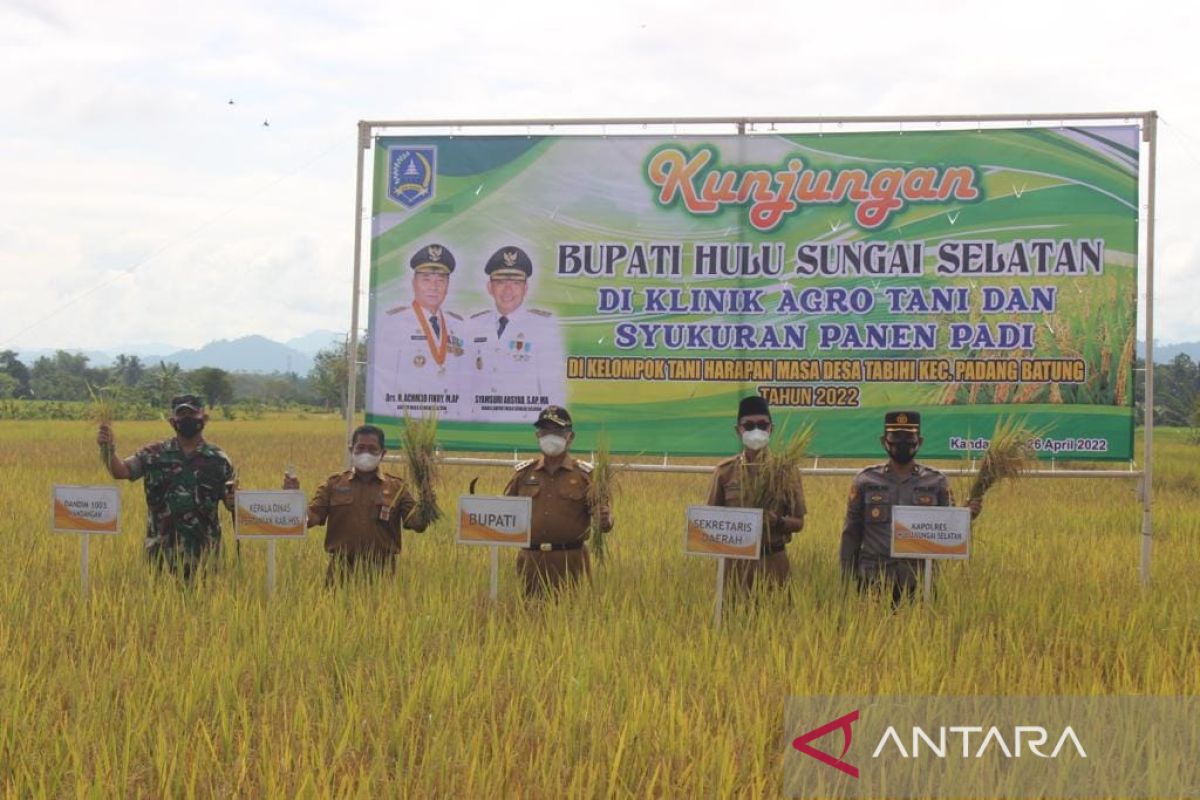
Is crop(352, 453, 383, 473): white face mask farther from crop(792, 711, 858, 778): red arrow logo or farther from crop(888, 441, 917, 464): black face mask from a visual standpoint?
crop(792, 711, 858, 778): red arrow logo

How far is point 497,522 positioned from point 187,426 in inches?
85.5

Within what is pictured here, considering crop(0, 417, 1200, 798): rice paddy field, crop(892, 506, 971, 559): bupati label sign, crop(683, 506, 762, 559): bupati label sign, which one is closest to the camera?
crop(0, 417, 1200, 798): rice paddy field

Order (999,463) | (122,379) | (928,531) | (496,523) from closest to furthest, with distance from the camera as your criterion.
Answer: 1. (928,531)
2. (496,523)
3. (999,463)
4. (122,379)

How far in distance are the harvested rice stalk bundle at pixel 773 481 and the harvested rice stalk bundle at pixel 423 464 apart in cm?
193

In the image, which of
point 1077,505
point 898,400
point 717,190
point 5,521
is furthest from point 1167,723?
point 5,521

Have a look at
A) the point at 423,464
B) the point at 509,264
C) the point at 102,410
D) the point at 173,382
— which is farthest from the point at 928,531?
the point at 173,382

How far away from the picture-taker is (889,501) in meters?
6.23

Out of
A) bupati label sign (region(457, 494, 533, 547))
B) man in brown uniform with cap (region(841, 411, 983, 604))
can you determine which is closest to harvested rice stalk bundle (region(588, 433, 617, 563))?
bupati label sign (region(457, 494, 533, 547))

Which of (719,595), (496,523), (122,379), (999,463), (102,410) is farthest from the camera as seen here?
(122,379)

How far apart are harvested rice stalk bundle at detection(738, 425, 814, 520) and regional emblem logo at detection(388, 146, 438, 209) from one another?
150 inches

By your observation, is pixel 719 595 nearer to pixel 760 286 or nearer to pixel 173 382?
pixel 760 286

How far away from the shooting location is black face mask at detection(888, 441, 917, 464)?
246 inches

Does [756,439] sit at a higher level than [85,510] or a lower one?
higher

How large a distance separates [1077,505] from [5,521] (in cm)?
1141
